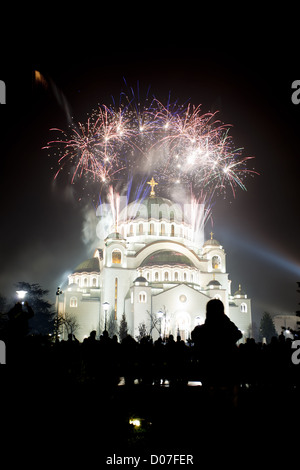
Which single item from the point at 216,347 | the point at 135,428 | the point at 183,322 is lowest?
the point at 135,428

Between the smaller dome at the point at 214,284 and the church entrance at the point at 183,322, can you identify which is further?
the smaller dome at the point at 214,284

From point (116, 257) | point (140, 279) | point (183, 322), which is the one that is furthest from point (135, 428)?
point (116, 257)

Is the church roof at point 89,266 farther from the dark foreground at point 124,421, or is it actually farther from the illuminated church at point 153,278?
the dark foreground at point 124,421

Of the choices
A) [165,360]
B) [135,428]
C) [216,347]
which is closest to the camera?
[216,347]

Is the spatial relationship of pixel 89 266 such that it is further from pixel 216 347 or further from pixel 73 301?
pixel 216 347

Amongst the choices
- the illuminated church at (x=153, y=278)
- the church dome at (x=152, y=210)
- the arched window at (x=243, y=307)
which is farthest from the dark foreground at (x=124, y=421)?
the church dome at (x=152, y=210)

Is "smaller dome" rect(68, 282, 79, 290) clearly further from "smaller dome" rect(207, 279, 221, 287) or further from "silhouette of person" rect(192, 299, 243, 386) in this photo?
"silhouette of person" rect(192, 299, 243, 386)

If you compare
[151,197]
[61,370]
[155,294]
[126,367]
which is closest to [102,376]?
[126,367]
